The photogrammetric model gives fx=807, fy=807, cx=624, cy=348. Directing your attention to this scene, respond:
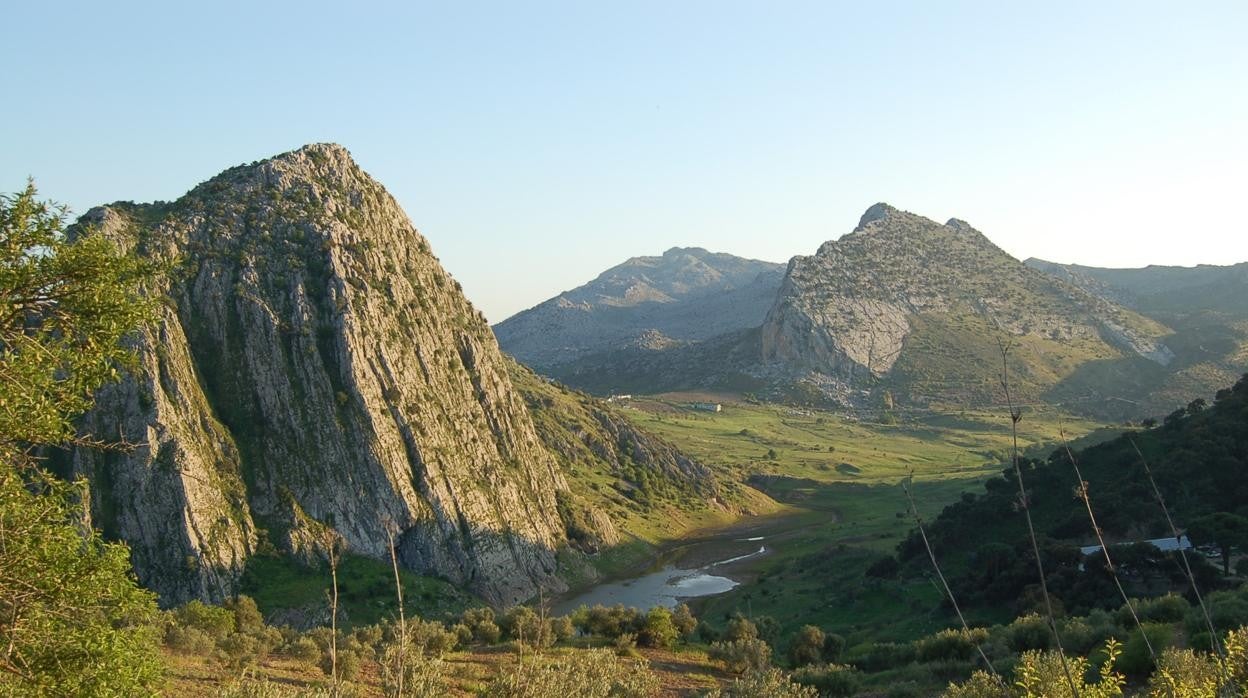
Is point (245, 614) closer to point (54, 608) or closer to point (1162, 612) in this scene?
point (54, 608)

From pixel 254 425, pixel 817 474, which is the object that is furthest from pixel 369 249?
pixel 817 474

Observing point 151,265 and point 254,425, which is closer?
point 151,265

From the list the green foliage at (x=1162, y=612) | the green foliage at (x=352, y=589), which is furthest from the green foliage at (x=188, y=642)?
the green foliage at (x=1162, y=612)

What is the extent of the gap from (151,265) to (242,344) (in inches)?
2595

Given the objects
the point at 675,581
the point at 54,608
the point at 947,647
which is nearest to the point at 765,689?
the point at 947,647

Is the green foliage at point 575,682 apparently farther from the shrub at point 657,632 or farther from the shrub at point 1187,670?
the shrub at point 1187,670

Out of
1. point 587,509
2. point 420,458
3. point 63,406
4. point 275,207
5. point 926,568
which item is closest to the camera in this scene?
point 63,406

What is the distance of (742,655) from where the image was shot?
32.9 metres

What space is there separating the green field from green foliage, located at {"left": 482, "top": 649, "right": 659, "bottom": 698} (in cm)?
1129

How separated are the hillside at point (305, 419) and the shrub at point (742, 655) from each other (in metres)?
42.5

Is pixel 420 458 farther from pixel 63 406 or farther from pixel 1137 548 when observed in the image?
pixel 63 406

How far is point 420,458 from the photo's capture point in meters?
78.6

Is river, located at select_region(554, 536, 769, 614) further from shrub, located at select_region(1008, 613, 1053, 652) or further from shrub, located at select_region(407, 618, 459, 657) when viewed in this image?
shrub, located at select_region(1008, 613, 1053, 652)

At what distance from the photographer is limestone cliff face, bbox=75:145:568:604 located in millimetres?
64875
